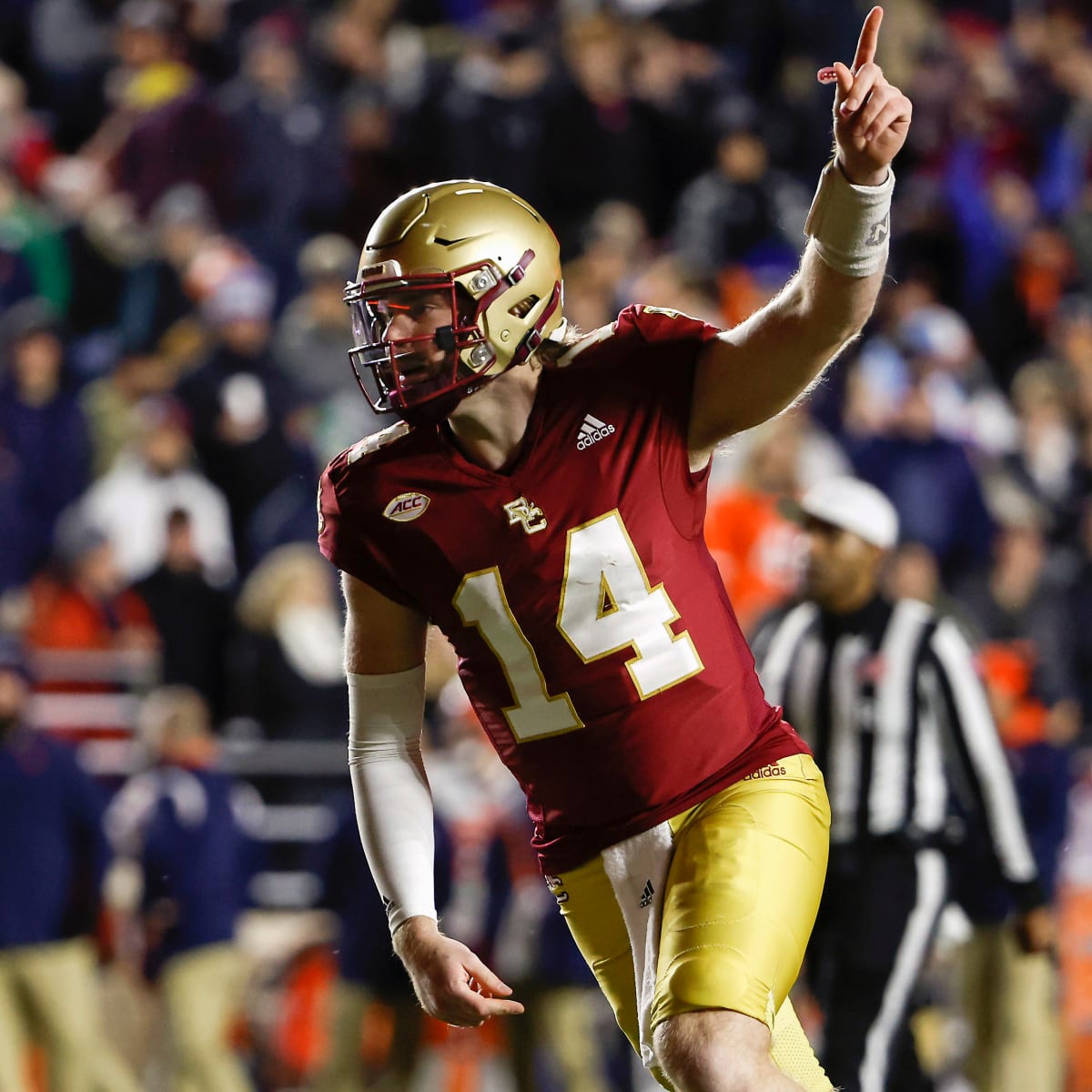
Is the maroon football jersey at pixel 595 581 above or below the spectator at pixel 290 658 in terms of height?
above

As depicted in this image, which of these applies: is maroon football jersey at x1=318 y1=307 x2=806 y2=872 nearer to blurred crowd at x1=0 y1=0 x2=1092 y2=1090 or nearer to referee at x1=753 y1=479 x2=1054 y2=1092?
referee at x1=753 y1=479 x2=1054 y2=1092

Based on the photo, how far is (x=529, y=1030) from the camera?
22.6 ft

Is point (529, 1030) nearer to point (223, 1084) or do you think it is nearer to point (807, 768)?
point (223, 1084)

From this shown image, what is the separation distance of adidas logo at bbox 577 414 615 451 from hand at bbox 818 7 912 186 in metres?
0.61

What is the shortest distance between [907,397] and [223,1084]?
12.9 feet

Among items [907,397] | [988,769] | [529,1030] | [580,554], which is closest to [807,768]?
[580,554]

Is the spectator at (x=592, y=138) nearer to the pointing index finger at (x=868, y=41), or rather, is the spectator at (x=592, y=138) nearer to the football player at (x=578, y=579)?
the football player at (x=578, y=579)

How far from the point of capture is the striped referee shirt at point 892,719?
5.25 meters

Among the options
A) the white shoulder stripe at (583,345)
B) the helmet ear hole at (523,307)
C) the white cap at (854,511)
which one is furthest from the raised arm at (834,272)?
the white cap at (854,511)

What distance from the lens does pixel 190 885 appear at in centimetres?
698

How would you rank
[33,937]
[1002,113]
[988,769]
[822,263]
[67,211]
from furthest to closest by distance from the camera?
[1002,113], [67,211], [33,937], [988,769], [822,263]

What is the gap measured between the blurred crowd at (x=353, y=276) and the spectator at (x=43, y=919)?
0.16m

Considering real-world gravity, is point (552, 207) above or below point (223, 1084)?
above

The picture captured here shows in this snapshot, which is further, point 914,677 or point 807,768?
point 914,677
